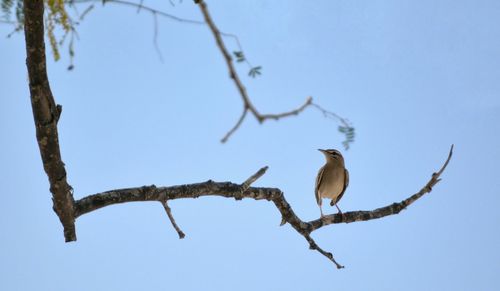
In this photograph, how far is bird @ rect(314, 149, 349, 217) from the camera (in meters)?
11.4

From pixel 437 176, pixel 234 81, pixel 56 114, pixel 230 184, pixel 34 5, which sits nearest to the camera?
pixel 234 81

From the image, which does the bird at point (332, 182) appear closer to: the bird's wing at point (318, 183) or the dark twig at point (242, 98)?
the bird's wing at point (318, 183)

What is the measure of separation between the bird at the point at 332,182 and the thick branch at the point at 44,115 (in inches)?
265

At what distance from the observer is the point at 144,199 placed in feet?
18.7

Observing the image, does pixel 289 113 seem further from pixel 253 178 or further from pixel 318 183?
pixel 318 183

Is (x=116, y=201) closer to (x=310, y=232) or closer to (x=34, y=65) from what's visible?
(x=34, y=65)

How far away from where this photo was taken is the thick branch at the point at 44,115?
14.1 feet

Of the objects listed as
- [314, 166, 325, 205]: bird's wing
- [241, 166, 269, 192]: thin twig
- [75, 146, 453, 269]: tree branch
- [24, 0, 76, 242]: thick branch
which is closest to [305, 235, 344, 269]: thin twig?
[75, 146, 453, 269]: tree branch

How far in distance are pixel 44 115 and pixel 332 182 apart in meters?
7.56

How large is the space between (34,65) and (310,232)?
4.08 metres

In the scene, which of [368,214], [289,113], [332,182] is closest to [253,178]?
[368,214]

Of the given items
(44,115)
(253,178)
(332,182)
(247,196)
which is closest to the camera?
(44,115)

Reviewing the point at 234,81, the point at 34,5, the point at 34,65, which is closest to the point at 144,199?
the point at 34,65

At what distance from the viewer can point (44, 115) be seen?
4.70 m
